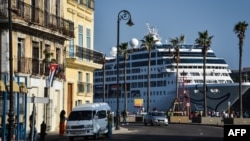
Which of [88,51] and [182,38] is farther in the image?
[182,38]

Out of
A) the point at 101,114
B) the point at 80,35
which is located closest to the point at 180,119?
the point at 80,35

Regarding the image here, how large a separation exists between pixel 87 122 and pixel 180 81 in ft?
253

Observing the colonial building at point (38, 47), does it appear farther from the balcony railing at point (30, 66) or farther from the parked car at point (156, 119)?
the parked car at point (156, 119)

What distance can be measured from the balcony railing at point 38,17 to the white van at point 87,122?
718 cm

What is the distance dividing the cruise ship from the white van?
6710cm

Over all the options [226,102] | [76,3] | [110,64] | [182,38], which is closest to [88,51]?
[76,3]

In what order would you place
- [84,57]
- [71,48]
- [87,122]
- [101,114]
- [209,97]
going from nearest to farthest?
[87,122] → [101,114] → [71,48] → [84,57] → [209,97]

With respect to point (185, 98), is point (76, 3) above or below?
above

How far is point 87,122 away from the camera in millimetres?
36531

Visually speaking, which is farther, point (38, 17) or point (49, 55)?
point (38, 17)

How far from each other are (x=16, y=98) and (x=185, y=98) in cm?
8240

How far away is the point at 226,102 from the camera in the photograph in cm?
11106

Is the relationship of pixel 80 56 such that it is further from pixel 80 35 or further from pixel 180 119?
pixel 180 119

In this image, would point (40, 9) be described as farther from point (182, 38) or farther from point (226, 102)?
point (226, 102)
